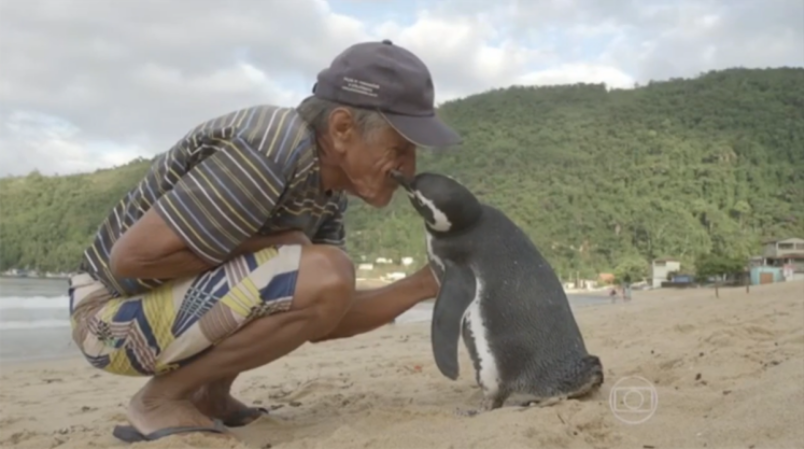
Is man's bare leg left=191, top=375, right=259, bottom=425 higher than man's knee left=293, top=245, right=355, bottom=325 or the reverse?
the reverse

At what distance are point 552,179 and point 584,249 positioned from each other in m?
10.7

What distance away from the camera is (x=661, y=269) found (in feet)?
165

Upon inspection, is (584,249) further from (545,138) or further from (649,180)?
(545,138)

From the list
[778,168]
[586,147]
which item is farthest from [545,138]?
[778,168]

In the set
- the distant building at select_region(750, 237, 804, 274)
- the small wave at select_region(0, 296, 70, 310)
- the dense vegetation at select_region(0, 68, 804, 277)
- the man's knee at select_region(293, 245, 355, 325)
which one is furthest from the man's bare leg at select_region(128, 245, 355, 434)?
the distant building at select_region(750, 237, 804, 274)

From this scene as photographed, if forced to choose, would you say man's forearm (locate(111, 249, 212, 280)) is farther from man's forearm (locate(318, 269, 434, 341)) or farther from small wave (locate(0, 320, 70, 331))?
small wave (locate(0, 320, 70, 331))

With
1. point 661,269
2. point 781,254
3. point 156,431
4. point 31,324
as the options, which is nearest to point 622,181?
point 661,269

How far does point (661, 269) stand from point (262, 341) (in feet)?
166

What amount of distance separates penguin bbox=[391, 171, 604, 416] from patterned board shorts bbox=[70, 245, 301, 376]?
54 centimetres

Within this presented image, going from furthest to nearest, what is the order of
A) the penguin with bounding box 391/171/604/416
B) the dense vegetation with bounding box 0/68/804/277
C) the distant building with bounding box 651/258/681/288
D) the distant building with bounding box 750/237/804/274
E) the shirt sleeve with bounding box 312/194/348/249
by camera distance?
the dense vegetation with bounding box 0/68/804/277, the distant building with bounding box 651/258/681/288, the distant building with bounding box 750/237/804/274, the shirt sleeve with bounding box 312/194/348/249, the penguin with bounding box 391/171/604/416

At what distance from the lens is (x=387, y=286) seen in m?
3.07

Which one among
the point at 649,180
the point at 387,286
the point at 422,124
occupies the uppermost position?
the point at 649,180

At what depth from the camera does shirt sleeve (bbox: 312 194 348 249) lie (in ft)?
9.66

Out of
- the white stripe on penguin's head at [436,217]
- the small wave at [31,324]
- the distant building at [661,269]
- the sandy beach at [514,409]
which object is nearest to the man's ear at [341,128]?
the white stripe on penguin's head at [436,217]
